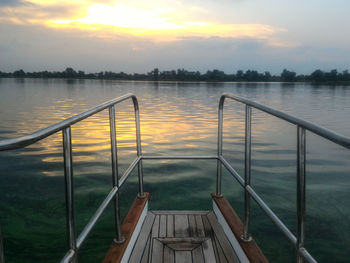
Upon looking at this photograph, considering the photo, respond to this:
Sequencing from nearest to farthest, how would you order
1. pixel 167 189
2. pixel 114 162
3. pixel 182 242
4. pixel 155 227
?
pixel 114 162, pixel 182 242, pixel 155 227, pixel 167 189

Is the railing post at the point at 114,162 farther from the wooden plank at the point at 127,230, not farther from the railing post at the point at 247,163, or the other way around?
the railing post at the point at 247,163

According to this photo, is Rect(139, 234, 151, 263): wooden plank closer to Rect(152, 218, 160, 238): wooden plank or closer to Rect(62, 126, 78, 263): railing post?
Rect(152, 218, 160, 238): wooden plank

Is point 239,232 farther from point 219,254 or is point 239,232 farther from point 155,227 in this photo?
point 155,227

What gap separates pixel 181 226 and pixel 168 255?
499mm

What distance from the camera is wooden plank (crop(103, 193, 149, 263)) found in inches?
74.0

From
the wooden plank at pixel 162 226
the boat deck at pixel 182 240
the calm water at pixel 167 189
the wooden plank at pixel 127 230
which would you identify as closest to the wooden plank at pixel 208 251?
the boat deck at pixel 182 240

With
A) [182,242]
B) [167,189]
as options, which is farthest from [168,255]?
[167,189]

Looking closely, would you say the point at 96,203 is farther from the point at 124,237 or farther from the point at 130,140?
the point at 130,140

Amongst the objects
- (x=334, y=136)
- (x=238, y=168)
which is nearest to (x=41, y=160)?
(x=238, y=168)

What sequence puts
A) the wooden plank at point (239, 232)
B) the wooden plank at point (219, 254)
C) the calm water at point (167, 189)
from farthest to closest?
the calm water at point (167, 189) < the wooden plank at point (219, 254) < the wooden plank at point (239, 232)

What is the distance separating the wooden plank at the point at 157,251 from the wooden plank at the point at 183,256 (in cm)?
12

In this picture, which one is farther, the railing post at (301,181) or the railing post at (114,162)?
the railing post at (114,162)

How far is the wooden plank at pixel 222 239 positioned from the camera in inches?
84.7

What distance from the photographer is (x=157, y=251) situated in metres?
2.24
